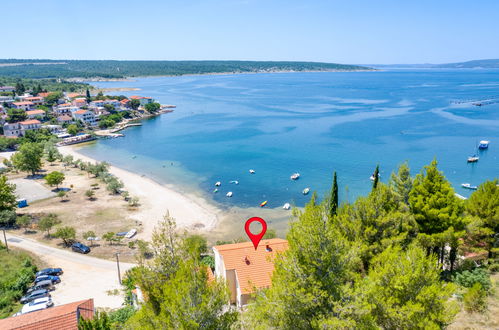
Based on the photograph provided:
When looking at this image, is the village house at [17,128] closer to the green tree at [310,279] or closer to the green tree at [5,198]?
the green tree at [5,198]

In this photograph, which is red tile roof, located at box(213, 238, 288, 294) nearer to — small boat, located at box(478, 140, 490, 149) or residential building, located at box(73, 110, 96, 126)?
small boat, located at box(478, 140, 490, 149)

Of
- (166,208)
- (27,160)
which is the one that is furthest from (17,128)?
(166,208)

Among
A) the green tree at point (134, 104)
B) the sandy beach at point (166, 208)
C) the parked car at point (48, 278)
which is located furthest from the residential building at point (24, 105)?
the parked car at point (48, 278)

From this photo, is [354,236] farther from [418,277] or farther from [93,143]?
[93,143]

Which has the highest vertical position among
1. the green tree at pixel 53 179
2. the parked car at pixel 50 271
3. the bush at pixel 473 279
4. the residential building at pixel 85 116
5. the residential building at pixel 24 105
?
the residential building at pixel 24 105

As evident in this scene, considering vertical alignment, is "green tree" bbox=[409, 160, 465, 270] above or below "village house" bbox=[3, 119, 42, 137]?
above

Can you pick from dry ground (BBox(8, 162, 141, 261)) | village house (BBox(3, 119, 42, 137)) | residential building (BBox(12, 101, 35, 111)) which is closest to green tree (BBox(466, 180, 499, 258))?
dry ground (BBox(8, 162, 141, 261))
